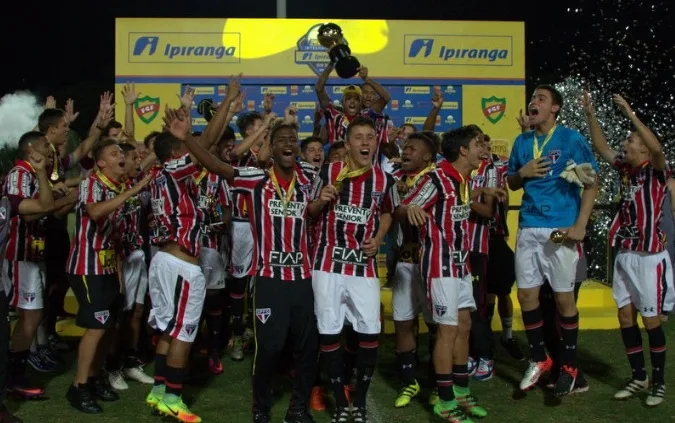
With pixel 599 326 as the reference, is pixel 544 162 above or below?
above

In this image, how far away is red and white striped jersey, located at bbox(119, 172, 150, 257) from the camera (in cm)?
717

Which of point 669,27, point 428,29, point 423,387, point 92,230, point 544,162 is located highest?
point 669,27

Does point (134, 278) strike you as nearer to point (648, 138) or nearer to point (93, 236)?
point (93, 236)

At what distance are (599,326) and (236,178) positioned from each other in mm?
5699

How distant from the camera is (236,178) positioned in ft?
19.9

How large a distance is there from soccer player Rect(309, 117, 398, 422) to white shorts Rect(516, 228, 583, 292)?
141cm

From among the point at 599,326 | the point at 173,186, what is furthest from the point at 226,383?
the point at 599,326

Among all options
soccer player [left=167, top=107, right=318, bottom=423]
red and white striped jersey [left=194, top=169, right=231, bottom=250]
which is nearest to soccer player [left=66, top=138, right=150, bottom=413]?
red and white striped jersey [left=194, top=169, right=231, bottom=250]

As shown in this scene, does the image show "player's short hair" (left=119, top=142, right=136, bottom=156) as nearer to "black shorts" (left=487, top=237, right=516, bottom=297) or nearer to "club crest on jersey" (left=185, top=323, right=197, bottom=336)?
"club crest on jersey" (left=185, top=323, right=197, bottom=336)

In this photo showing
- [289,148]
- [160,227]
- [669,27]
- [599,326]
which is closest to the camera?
[289,148]

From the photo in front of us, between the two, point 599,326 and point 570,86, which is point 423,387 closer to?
point 599,326

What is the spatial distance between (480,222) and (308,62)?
226 inches

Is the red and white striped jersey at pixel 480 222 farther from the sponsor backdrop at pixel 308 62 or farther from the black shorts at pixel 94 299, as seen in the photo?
the sponsor backdrop at pixel 308 62

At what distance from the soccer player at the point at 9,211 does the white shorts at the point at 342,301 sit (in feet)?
6.80
